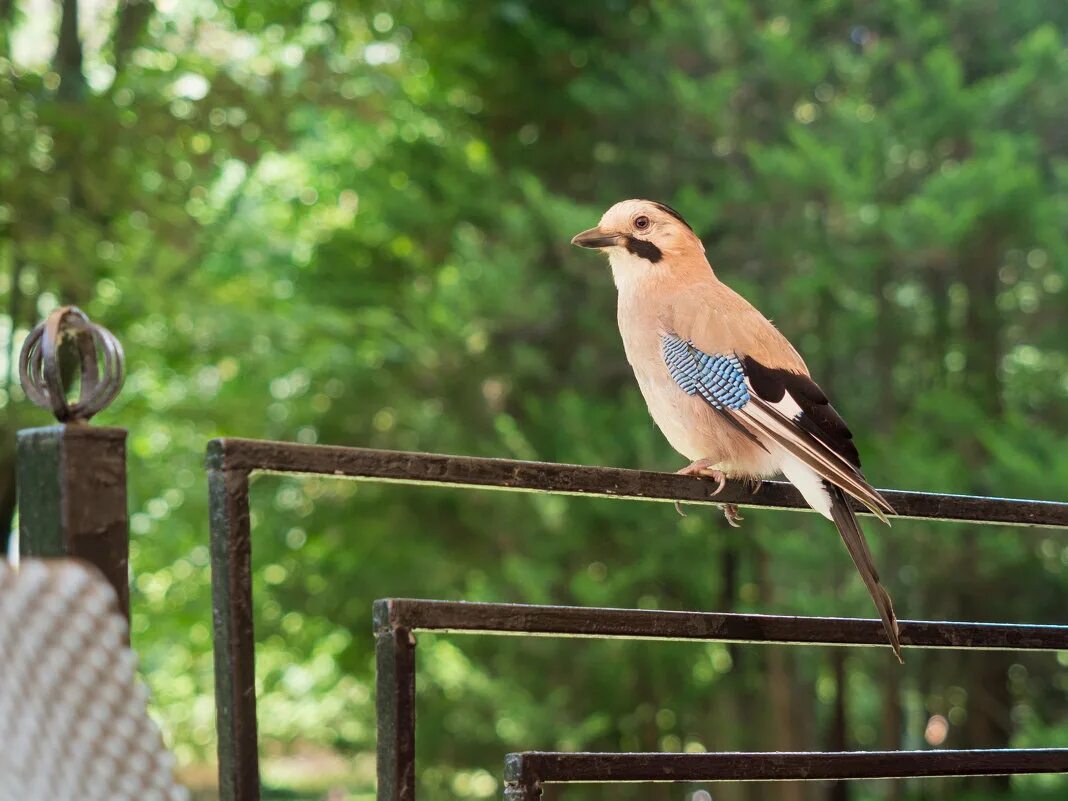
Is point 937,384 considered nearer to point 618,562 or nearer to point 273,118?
point 618,562

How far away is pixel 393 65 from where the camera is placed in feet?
27.3

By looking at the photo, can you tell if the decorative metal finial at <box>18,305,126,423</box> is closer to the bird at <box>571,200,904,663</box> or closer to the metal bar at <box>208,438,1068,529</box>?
the metal bar at <box>208,438,1068,529</box>

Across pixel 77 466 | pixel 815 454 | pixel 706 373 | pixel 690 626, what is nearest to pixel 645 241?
pixel 706 373

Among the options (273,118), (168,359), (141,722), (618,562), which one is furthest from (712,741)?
(141,722)

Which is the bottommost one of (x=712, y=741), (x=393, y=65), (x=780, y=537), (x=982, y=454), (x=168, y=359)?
(x=712, y=741)

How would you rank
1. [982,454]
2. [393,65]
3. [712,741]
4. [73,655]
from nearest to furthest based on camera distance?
1. [73,655]
2. [393,65]
3. [982,454]
4. [712,741]

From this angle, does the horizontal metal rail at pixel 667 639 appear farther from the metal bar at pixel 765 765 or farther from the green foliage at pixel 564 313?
the green foliage at pixel 564 313

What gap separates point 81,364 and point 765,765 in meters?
0.80

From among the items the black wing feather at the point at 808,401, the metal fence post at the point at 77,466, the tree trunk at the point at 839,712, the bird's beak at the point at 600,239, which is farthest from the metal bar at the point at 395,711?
the tree trunk at the point at 839,712

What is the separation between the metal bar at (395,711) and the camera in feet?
3.81

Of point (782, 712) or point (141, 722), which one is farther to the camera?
point (782, 712)

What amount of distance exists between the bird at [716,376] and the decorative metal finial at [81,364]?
1029 millimetres

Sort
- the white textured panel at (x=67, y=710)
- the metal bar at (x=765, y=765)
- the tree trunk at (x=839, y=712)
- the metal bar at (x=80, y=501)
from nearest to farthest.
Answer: the white textured panel at (x=67, y=710), the metal bar at (x=80, y=501), the metal bar at (x=765, y=765), the tree trunk at (x=839, y=712)

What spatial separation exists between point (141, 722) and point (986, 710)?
10.9 metres
